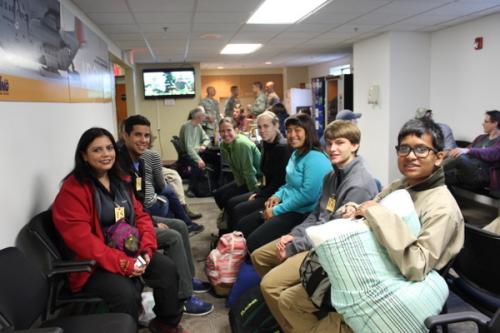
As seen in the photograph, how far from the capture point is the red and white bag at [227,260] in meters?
2.96

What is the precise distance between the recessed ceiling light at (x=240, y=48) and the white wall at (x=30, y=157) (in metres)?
4.43

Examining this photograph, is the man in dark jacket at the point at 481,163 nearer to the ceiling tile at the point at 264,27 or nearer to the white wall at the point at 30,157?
the ceiling tile at the point at 264,27

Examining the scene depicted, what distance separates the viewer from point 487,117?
4566mm

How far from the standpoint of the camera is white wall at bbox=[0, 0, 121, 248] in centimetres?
195

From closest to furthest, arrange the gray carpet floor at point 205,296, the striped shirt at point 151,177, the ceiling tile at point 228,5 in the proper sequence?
the gray carpet floor at point 205,296 < the striped shirt at point 151,177 < the ceiling tile at point 228,5

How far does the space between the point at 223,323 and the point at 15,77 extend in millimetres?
1859

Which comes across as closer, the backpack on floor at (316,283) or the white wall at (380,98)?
the backpack on floor at (316,283)

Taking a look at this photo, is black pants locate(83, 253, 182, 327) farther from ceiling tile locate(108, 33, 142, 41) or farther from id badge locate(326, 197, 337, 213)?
ceiling tile locate(108, 33, 142, 41)

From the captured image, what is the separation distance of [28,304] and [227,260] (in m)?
1.48

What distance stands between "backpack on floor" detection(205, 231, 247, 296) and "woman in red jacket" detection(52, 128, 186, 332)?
1.72 ft

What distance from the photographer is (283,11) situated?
4398 mm

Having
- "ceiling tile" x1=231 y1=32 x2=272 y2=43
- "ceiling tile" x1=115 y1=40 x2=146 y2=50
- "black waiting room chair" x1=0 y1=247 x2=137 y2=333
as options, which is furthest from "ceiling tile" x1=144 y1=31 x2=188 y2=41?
"black waiting room chair" x1=0 y1=247 x2=137 y2=333

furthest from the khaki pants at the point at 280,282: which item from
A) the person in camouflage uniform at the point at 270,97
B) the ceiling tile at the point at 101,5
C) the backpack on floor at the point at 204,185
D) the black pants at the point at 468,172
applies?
the person in camouflage uniform at the point at 270,97

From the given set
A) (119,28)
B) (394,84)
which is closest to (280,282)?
(119,28)
